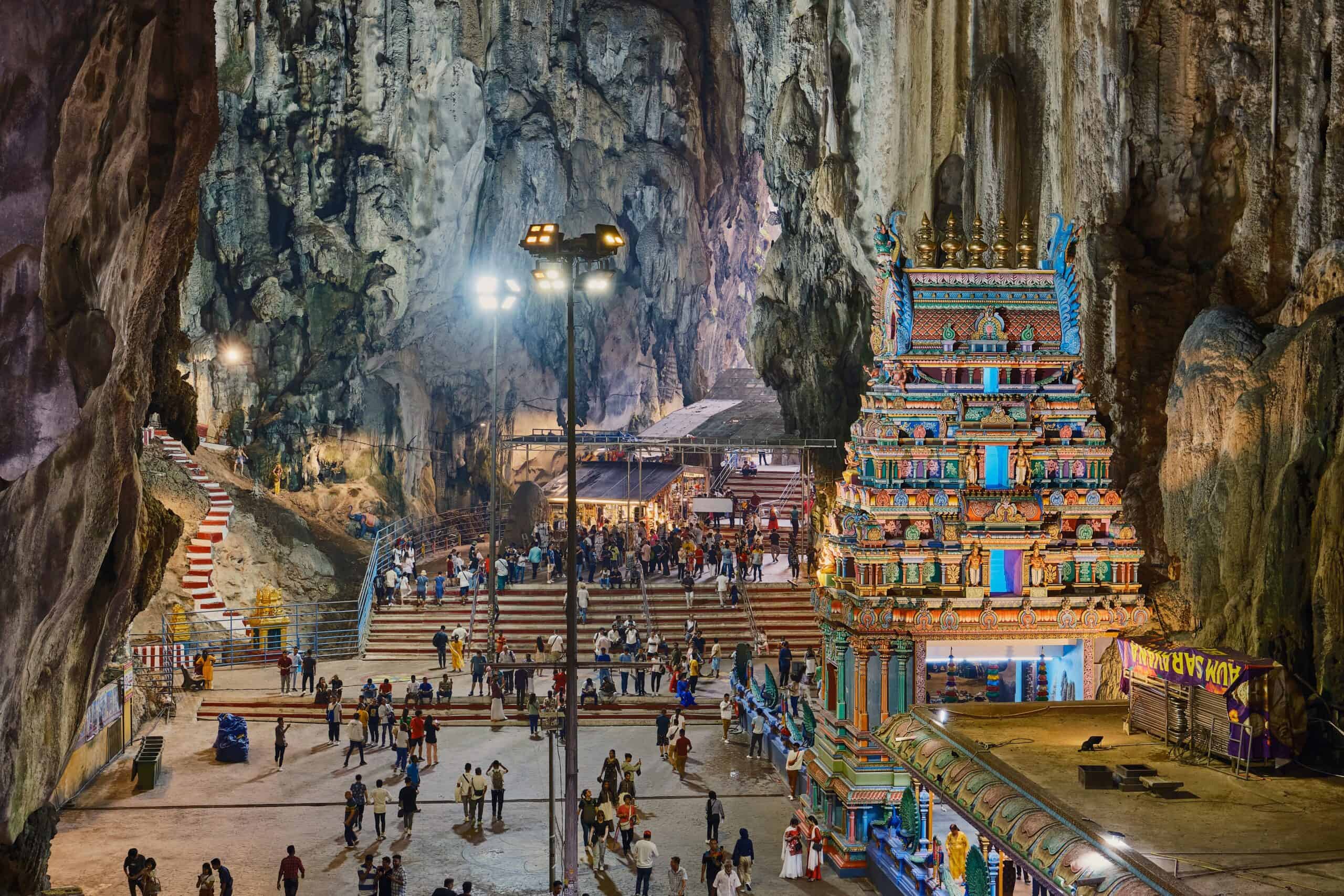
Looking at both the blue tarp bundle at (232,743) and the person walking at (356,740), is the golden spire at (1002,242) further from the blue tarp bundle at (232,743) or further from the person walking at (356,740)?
the blue tarp bundle at (232,743)

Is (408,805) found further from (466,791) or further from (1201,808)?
(1201,808)

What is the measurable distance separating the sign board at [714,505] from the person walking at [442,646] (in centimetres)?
1575

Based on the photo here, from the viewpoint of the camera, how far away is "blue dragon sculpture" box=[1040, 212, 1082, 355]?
2192cm

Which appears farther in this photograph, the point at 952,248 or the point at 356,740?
the point at 356,740

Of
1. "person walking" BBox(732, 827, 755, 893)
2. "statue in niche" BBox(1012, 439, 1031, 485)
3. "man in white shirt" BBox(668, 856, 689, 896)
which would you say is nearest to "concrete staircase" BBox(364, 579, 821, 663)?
"statue in niche" BBox(1012, 439, 1031, 485)

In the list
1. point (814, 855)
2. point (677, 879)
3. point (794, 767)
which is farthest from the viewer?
point (794, 767)

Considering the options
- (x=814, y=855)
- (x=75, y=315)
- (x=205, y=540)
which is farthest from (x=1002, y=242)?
(x=205, y=540)

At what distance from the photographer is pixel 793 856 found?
68.8 ft

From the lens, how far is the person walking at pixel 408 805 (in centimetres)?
2302

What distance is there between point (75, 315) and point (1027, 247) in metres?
16.8

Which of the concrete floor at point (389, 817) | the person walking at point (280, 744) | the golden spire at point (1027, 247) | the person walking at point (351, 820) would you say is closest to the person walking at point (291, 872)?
the concrete floor at point (389, 817)

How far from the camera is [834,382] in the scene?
4897 cm

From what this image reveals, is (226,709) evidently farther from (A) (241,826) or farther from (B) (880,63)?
(B) (880,63)

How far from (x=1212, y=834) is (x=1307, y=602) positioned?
4.95m
